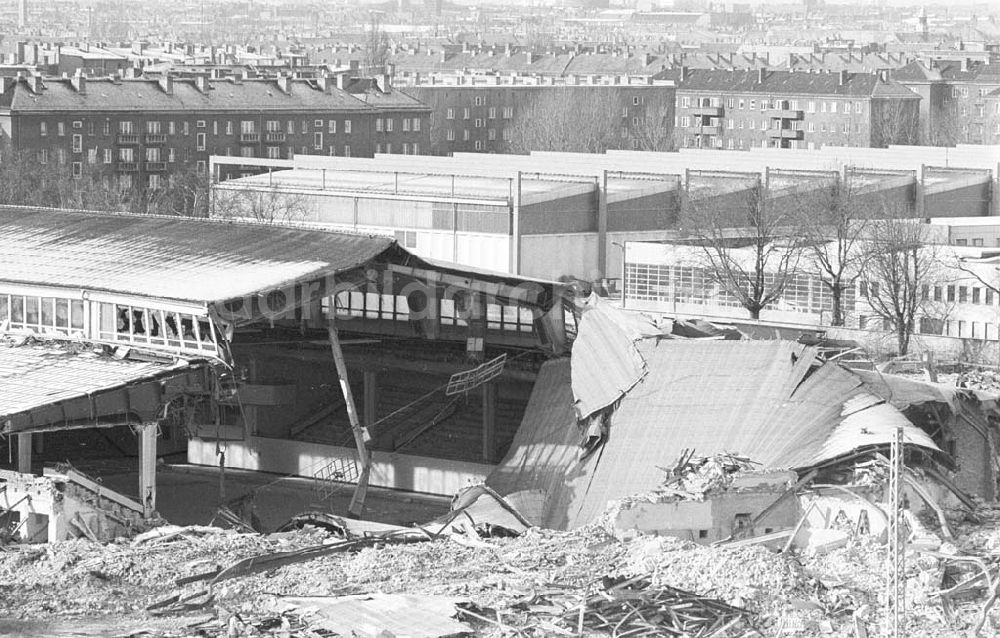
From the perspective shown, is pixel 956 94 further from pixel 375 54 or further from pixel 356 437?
pixel 356 437

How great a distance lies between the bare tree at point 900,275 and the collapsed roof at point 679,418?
13.4 meters

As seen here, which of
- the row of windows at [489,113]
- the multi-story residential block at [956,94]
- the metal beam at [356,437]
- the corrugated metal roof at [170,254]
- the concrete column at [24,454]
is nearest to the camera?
the concrete column at [24,454]

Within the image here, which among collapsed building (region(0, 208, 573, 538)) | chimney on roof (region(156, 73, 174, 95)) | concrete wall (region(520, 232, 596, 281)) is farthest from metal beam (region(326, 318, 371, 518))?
chimney on roof (region(156, 73, 174, 95))

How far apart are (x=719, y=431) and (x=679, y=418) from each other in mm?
744

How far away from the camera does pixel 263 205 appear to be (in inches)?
2115

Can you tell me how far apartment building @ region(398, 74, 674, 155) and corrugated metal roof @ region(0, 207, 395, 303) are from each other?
6412 cm

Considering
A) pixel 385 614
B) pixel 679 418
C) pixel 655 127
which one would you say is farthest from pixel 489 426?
pixel 655 127

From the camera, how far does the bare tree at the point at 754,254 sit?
44.8 metres

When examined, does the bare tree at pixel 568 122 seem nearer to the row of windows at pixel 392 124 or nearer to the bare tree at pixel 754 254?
the row of windows at pixel 392 124

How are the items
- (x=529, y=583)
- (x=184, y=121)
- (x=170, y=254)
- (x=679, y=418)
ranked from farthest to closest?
(x=184, y=121) → (x=170, y=254) → (x=679, y=418) → (x=529, y=583)

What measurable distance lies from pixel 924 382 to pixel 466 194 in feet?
87.5

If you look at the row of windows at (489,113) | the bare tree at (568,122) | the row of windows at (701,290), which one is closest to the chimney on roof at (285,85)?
the bare tree at (568,122)

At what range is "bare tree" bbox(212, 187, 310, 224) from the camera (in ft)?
173

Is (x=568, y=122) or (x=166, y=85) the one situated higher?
(x=166, y=85)
